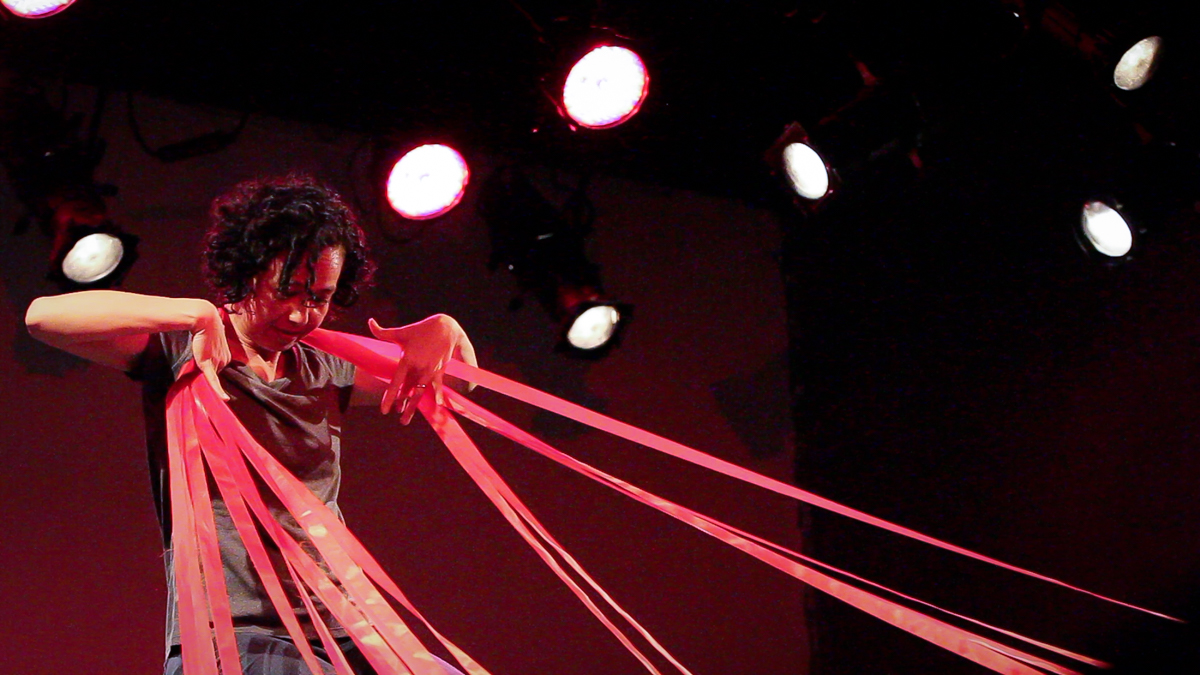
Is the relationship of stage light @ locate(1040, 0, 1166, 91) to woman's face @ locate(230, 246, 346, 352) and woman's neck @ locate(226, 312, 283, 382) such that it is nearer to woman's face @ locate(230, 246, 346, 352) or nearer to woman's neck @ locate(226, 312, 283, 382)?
woman's face @ locate(230, 246, 346, 352)

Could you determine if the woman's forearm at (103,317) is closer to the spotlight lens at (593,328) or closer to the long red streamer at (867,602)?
the long red streamer at (867,602)

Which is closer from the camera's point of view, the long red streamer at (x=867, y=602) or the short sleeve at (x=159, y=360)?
the long red streamer at (x=867, y=602)

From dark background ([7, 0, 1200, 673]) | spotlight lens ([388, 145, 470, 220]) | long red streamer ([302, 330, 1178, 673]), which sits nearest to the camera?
long red streamer ([302, 330, 1178, 673])

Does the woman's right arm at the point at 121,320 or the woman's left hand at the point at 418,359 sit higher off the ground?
the woman's right arm at the point at 121,320

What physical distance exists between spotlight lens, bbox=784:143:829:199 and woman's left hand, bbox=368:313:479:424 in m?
1.48

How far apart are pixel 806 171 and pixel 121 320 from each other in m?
2.04

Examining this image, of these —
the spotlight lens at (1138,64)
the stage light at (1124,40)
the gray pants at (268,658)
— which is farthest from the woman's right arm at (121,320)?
the spotlight lens at (1138,64)

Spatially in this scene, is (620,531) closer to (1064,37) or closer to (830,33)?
(830,33)

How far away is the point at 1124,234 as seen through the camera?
3.01 m

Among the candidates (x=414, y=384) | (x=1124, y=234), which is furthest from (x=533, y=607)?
(x=1124, y=234)

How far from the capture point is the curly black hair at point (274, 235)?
187cm

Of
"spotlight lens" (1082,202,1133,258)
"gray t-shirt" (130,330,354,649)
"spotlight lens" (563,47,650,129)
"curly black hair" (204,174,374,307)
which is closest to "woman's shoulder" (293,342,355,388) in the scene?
"gray t-shirt" (130,330,354,649)

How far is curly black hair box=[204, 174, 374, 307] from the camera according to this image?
6.15 feet

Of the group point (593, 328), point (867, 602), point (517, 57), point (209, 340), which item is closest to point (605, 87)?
point (517, 57)
